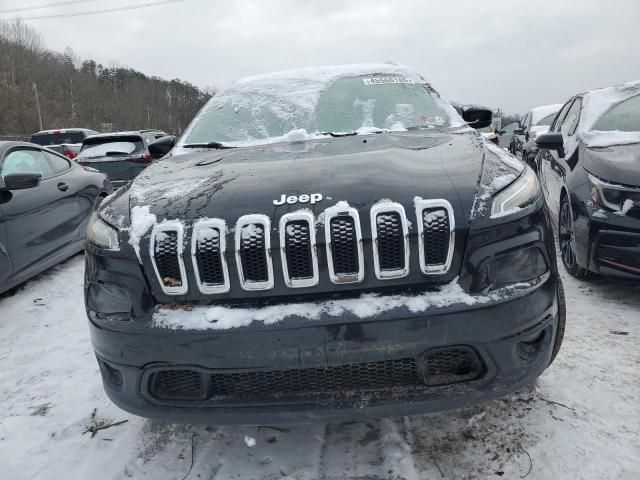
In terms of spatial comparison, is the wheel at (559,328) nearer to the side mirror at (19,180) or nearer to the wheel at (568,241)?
the wheel at (568,241)

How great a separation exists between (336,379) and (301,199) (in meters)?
0.68

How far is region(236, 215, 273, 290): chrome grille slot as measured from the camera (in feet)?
5.66

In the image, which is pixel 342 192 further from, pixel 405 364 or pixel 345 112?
pixel 345 112

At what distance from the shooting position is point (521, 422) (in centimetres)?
212

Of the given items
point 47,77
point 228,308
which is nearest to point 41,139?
point 228,308

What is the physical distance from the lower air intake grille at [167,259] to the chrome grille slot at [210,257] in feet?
0.27

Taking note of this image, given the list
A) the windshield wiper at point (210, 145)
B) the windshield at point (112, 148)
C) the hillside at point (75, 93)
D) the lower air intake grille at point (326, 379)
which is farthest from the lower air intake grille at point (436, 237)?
the hillside at point (75, 93)

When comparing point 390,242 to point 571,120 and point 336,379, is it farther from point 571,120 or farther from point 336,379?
point 571,120

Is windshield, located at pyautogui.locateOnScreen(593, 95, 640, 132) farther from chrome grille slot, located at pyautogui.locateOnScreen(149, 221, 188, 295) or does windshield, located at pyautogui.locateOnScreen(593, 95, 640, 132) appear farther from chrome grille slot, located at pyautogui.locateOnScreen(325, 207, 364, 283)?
chrome grille slot, located at pyautogui.locateOnScreen(149, 221, 188, 295)

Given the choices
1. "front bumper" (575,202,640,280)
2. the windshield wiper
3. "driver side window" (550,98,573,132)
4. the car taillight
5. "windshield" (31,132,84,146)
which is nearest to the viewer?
the windshield wiper

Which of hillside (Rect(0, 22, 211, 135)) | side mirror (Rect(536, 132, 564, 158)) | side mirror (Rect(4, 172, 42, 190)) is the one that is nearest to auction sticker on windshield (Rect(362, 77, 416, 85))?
side mirror (Rect(536, 132, 564, 158))

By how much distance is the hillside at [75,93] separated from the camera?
42.5 meters

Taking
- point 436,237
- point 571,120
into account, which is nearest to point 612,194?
point 571,120

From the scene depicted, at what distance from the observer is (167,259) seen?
1.79 metres
